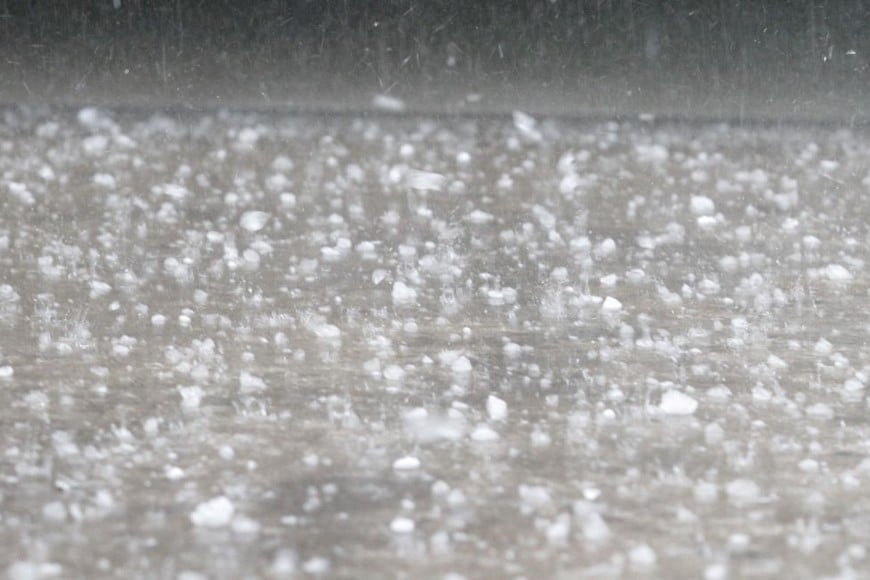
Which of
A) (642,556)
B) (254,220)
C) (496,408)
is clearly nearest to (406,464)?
(496,408)

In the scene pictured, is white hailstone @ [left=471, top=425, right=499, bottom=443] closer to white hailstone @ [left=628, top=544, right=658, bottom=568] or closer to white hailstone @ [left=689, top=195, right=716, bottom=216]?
white hailstone @ [left=628, top=544, right=658, bottom=568]

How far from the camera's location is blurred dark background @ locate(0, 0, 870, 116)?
6438 millimetres

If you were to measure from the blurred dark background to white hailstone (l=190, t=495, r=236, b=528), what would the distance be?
16.0 feet

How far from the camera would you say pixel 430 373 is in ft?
8.07

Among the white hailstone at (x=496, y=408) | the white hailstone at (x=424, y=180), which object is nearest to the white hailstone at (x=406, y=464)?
the white hailstone at (x=496, y=408)

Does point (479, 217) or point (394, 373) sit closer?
point (394, 373)

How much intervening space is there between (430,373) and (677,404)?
480 mm

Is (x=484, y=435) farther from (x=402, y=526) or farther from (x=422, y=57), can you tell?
(x=422, y=57)

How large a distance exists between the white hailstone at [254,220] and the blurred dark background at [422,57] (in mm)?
2541

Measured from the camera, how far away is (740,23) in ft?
21.7

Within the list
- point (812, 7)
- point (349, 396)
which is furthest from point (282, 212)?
point (812, 7)

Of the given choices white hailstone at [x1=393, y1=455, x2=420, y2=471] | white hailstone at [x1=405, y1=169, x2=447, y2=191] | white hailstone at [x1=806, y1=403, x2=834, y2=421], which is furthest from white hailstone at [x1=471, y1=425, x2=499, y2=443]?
white hailstone at [x1=405, y1=169, x2=447, y2=191]

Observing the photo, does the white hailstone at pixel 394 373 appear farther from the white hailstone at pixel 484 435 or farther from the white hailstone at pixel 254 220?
the white hailstone at pixel 254 220

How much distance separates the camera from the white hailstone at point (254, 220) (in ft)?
12.6
